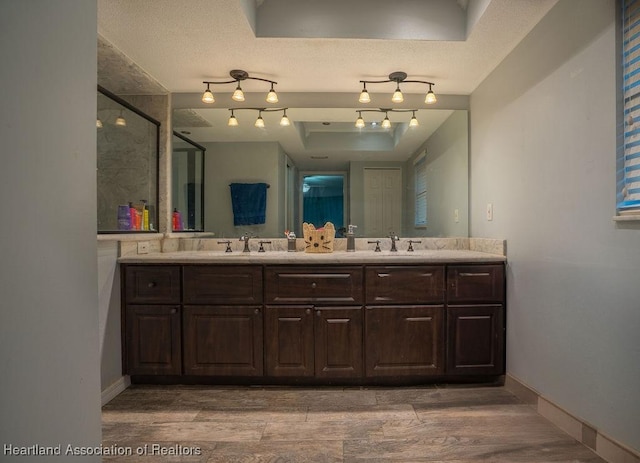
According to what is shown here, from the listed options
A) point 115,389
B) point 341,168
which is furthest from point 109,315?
point 341,168

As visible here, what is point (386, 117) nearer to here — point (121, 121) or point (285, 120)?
point (285, 120)

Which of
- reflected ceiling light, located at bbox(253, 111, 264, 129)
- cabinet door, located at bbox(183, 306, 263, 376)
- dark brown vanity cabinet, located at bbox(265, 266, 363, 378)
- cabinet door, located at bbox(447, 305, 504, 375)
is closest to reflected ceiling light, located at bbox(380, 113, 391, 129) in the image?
reflected ceiling light, located at bbox(253, 111, 264, 129)

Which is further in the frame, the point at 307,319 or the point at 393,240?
the point at 393,240

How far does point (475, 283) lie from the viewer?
7.07 ft

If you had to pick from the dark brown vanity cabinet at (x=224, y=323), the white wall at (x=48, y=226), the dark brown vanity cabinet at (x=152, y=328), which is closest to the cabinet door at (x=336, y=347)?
the dark brown vanity cabinet at (x=224, y=323)

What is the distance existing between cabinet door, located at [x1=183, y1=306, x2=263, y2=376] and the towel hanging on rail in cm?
87

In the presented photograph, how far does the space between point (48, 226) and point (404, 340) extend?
1.94 m

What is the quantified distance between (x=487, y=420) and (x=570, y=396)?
1.37 feet

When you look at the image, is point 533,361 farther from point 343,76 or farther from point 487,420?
point 343,76

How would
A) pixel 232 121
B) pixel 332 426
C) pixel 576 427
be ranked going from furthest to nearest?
pixel 232 121 < pixel 332 426 < pixel 576 427

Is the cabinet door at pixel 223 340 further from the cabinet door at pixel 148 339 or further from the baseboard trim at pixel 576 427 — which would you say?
the baseboard trim at pixel 576 427

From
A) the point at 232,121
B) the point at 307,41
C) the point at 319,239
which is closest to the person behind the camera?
the point at 307,41

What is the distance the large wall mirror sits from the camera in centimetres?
272

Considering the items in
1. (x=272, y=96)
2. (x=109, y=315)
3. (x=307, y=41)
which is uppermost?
(x=307, y=41)
